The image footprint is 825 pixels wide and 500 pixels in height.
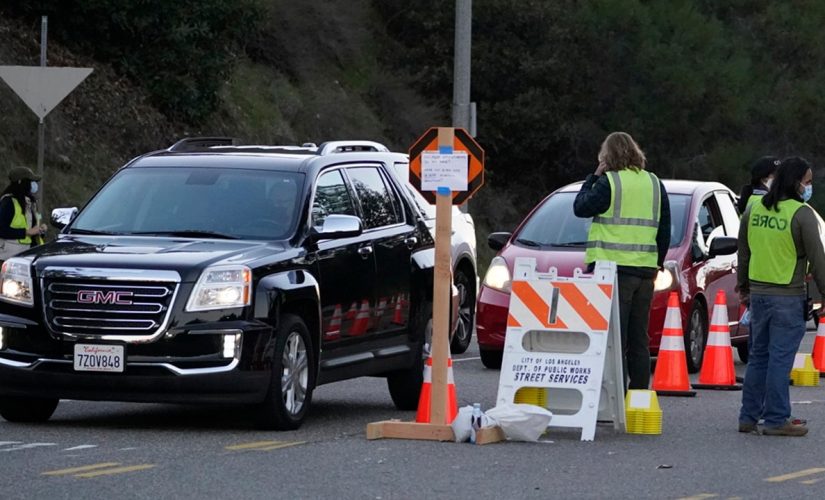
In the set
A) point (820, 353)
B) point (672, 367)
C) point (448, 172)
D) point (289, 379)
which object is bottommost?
point (820, 353)

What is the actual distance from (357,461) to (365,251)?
9.52 feet

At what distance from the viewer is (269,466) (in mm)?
10344

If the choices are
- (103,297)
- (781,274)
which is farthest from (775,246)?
(103,297)

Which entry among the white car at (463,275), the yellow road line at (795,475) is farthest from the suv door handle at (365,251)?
the white car at (463,275)

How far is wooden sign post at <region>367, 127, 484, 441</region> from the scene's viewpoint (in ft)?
37.9

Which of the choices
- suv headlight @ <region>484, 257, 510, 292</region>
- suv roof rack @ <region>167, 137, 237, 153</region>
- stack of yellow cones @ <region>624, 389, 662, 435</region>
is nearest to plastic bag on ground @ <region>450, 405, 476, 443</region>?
stack of yellow cones @ <region>624, 389, 662, 435</region>

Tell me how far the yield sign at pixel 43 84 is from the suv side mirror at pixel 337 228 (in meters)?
7.60

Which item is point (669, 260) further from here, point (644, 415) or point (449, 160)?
point (449, 160)

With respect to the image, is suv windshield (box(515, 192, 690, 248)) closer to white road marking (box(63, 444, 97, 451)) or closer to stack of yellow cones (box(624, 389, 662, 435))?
stack of yellow cones (box(624, 389, 662, 435))

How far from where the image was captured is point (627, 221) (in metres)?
12.8

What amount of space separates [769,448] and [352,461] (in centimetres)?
279

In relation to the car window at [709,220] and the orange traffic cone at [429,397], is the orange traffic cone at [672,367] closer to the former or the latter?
the car window at [709,220]

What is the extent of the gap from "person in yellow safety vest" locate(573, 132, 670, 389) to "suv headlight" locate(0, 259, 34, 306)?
366 cm

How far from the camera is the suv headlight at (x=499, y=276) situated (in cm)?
1722
